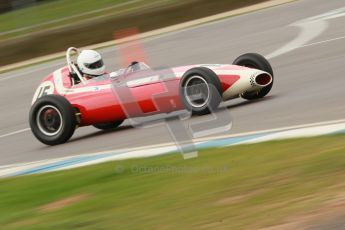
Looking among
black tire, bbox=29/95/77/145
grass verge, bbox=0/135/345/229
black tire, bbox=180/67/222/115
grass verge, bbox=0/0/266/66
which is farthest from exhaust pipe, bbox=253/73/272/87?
grass verge, bbox=0/0/266/66

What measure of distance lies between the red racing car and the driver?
0.27 ft

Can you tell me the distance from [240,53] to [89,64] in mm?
5845

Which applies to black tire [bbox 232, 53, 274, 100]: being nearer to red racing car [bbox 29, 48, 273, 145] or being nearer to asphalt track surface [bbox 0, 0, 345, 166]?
red racing car [bbox 29, 48, 273, 145]

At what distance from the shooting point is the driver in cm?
1166

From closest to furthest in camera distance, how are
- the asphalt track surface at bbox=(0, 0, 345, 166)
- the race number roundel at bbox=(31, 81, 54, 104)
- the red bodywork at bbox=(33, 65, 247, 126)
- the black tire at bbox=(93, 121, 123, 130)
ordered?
the asphalt track surface at bbox=(0, 0, 345, 166), the red bodywork at bbox=(33, 65, 247, 126), the race number roundel at bbox=(31, 81, 54, 104), the black tire at bbox=(93, 121, 123, 130)

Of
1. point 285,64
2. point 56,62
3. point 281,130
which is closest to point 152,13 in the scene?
point 56,62

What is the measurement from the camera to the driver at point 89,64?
459 inches

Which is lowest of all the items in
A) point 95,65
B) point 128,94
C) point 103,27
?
point 103,27

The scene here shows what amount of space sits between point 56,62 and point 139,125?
32.7ft

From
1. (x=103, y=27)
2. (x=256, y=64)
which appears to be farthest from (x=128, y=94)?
(x=103, y=27)

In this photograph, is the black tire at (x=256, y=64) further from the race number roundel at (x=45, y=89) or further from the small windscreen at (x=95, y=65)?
the race number roundel at (x=45, y=89)

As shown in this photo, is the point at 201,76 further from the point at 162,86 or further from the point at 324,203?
the point at 324,203

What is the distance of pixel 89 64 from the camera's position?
38.3 feet

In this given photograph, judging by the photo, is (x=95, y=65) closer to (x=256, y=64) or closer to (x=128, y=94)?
(x=128, y=94)
